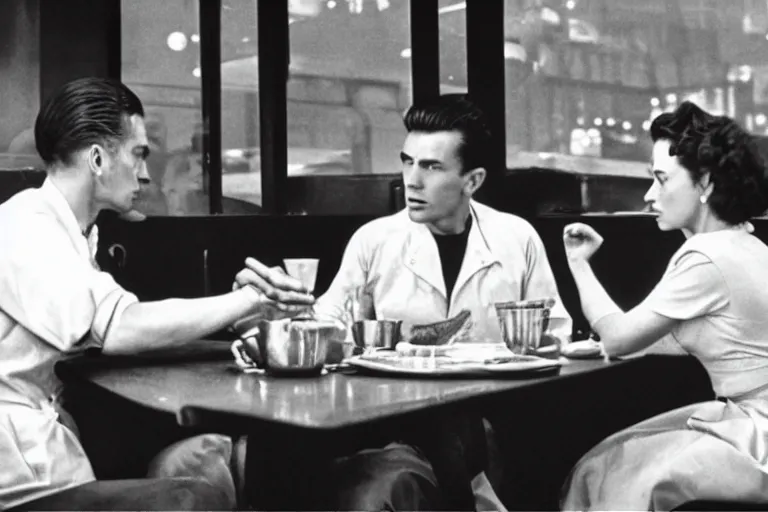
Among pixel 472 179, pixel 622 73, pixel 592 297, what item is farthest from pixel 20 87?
pixel 622 73

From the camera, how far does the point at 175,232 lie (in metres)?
3.98

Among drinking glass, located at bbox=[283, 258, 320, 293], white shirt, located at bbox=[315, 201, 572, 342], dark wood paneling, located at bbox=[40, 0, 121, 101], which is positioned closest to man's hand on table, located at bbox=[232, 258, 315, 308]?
drinking glass, located at bbox=[283, 258, 320, 293]

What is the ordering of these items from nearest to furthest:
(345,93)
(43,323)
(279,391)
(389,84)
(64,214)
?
1. (279,391)
2. (43,323)
3. (64,214)
4. (389,84)
5. (345,93)

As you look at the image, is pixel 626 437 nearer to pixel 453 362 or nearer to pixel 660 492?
pixel 660 492

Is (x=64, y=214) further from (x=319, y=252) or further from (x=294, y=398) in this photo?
(x=319, y=252)

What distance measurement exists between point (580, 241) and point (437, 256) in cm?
81

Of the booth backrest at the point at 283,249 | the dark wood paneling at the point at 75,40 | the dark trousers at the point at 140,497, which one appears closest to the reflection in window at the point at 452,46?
the booth backrest at the point at 283,249

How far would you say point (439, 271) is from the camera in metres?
3.22

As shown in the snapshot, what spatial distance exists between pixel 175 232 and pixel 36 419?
2.20 metres

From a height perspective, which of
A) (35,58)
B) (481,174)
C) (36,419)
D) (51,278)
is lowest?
(36,419)

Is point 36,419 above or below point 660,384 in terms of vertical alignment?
above

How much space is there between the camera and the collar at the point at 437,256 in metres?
3.20

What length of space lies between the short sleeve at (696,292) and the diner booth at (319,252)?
0.19 m

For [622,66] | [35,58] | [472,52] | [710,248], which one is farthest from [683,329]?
[622,66]
